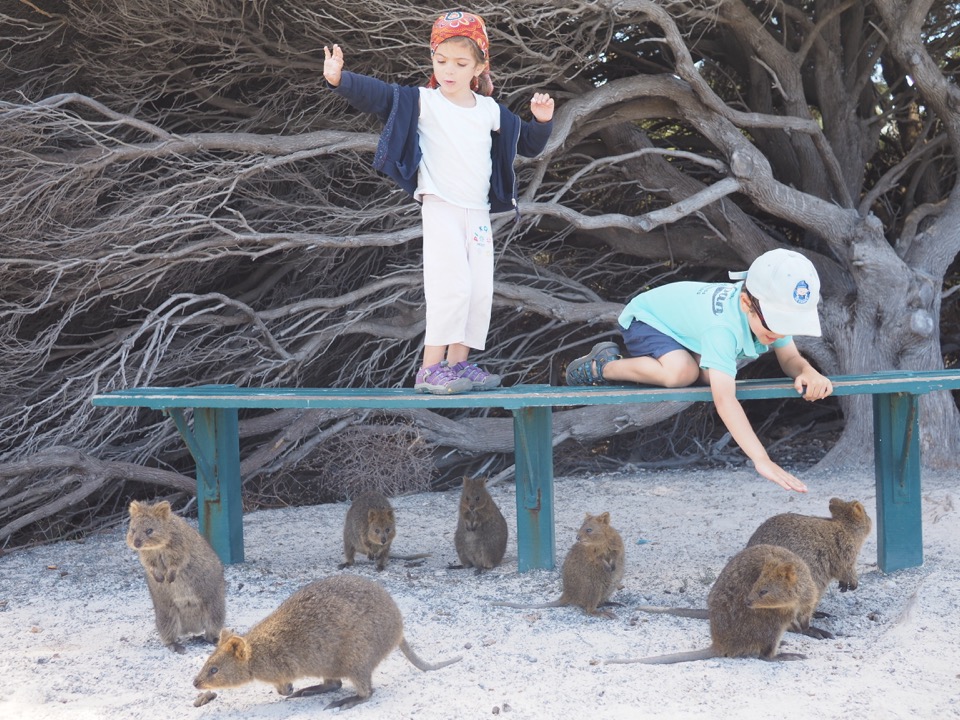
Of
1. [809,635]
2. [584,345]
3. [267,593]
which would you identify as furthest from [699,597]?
[584,345]

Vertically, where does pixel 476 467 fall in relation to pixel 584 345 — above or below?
below

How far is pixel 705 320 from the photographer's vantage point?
207 inches

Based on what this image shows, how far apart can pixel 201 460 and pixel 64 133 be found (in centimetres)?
289

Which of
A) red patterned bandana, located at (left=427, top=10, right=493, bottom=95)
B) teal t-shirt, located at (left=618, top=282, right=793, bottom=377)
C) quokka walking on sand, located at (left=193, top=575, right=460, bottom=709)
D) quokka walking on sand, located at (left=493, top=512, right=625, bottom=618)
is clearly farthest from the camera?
red patterned bandana, located at (left=427, top=10, right=493, bottom=95)

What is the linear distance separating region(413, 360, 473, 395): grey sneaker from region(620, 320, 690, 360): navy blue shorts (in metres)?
0.93

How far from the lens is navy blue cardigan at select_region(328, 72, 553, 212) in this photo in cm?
515

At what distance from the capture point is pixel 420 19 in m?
6.84

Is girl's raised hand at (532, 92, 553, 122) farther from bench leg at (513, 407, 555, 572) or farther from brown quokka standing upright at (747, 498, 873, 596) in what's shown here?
brown quokka standing upright at (747, 498, 873, 596)

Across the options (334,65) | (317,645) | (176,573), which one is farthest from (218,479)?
(334,65)

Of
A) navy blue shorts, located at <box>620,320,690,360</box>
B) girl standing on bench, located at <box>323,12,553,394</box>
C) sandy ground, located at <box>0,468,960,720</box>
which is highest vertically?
girl standing on bench, located at <box>323,12,553,394</box>

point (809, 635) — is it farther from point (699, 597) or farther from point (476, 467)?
point (476, 467)

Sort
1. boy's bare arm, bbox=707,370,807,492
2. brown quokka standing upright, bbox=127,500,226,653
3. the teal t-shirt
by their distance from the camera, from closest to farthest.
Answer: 1. brown quokka standing upright, bbox=127,500,226,653
2. boy's bare arm, bbox=707,370,807,492
3. the teal t-shirt

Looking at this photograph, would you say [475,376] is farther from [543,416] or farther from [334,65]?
[334,65]

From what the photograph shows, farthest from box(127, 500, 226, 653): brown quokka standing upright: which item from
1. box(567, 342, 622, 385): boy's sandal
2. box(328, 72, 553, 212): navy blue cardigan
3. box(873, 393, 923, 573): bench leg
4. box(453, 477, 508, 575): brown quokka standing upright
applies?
box(873, 393, 923, 573): bench leg
